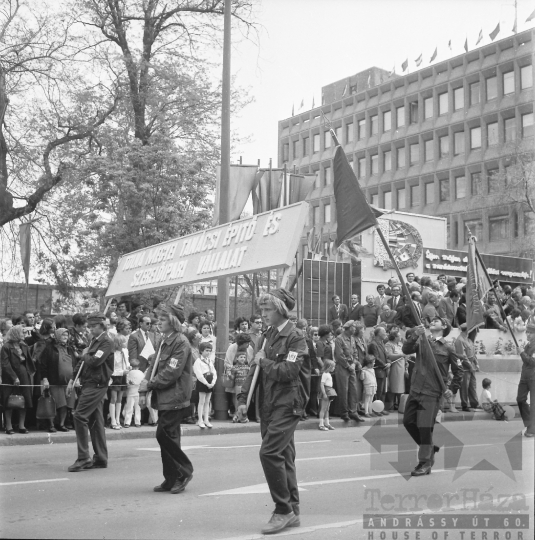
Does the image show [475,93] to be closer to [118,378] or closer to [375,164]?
[375,164]

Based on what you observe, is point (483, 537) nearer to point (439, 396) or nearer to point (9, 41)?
point (439, 396)

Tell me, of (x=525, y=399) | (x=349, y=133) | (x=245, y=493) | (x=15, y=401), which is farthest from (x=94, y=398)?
(x=349, y=133)

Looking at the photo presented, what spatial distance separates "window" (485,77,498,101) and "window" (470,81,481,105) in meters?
0.92

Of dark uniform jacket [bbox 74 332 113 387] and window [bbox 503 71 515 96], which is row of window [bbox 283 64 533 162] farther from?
dark uniform jacket [bbox 74 332 113 387]

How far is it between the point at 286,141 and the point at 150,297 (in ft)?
187

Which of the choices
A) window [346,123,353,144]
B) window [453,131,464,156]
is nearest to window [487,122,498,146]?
window [453,131,464,156]

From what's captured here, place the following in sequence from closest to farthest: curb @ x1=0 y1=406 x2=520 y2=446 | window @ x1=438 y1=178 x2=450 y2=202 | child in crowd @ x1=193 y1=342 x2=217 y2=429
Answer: curb @ x1=0 y1=406 x2=520 y2=446 → child in crowd @ x1=193 y1=342 x2=217 y2=429 → window @ x1=438 y1=178 x2=450 y2=202

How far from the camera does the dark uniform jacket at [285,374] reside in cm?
663

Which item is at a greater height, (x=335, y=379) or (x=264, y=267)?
(x=264, y=267)

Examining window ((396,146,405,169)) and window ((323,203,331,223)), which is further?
window ((323,203,331,223))

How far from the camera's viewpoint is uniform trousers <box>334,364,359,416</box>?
1599 centimetres

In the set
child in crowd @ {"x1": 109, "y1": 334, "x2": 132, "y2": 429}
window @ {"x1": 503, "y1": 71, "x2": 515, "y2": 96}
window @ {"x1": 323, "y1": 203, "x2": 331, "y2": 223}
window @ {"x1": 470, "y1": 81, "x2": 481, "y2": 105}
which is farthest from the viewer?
window @ {"x1": 323, "y1": 203, "x2": 331, "y2": 223}

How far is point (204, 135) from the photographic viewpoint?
26312 mm

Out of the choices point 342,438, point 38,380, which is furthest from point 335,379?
point 38,380
